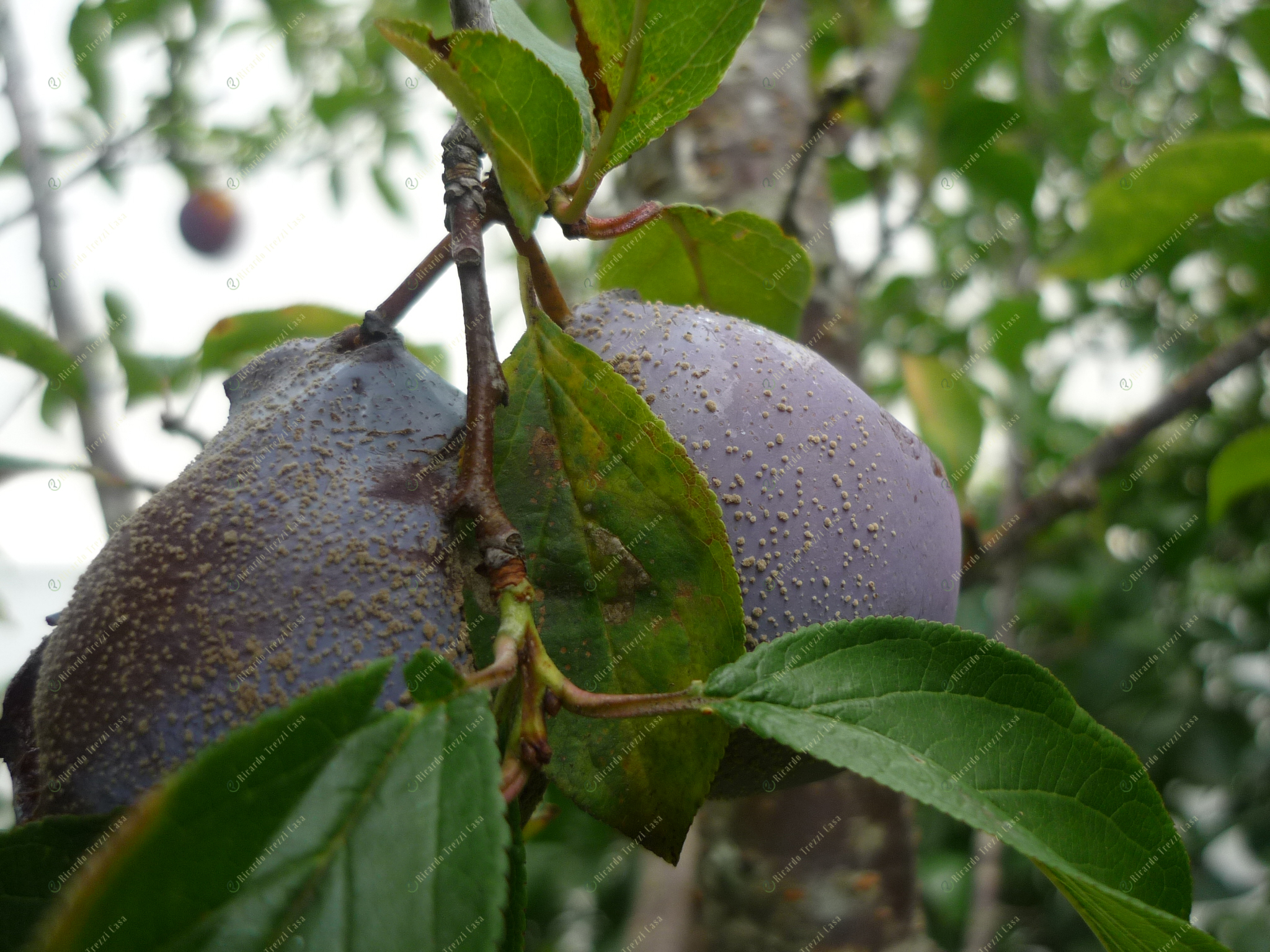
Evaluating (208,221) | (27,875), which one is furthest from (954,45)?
(208,221)

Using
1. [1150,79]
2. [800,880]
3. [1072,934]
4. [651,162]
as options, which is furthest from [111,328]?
[1150,79]

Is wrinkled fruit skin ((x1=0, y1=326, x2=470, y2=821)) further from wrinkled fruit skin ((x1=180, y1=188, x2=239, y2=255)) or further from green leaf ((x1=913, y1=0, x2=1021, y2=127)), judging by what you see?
wrinkled fruit skin ((x1=180, y1=188, x2=239, y2=255))

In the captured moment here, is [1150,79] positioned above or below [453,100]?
above

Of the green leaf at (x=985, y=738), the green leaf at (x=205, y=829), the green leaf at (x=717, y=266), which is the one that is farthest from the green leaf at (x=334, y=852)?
the green leaf at (x=717, y=266)

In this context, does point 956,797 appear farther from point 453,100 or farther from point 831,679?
point 453,100

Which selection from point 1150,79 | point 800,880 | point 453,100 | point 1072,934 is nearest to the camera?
point 453,100

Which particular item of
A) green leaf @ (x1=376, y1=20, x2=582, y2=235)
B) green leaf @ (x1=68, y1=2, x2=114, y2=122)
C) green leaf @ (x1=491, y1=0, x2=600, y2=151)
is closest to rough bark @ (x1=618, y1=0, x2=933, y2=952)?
green leaf @ (x1=491, y1=0, x2=600, y2=151)
